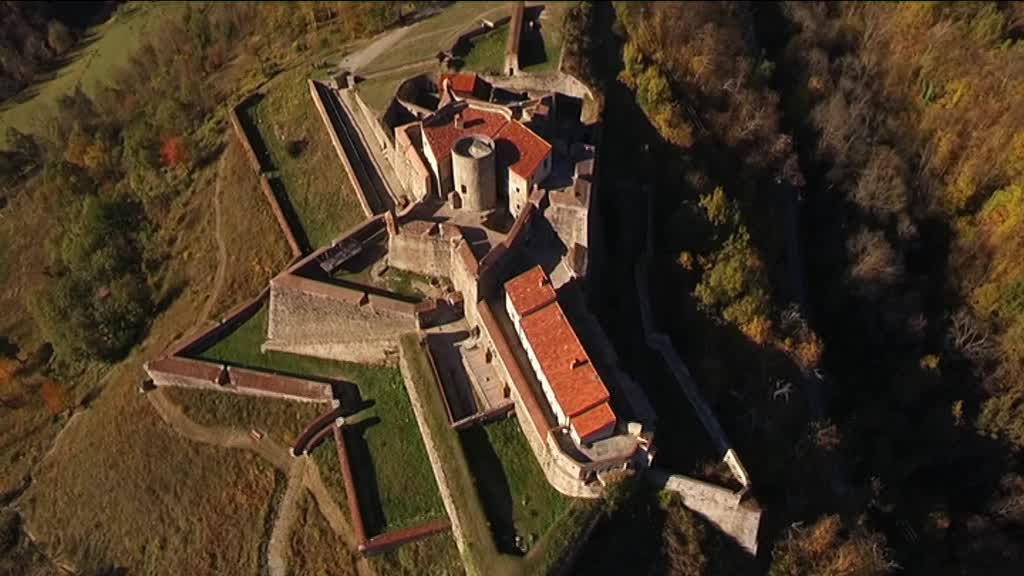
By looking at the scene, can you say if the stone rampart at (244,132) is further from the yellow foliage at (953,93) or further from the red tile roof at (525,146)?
the yellow foliage at (953,93)

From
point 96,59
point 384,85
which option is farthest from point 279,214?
point 96,59

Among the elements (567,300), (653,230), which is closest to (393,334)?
(567,300)

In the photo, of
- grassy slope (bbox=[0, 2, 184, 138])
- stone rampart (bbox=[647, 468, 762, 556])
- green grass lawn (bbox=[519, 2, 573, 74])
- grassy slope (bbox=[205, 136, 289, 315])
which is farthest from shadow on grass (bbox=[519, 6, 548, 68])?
grassy slope (bbox=[0, 2, 184, 138])

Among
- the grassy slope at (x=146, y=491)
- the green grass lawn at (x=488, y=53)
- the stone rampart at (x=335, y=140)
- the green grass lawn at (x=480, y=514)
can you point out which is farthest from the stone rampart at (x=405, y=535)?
the green grass lawn at (x=488, y=53)

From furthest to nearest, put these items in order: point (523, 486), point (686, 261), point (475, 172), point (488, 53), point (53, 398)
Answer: point (488, 53), point (53, 398), point (686, 261), point (475, 172), point (523, 486)

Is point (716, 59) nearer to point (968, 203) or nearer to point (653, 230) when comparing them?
point (653, 230)

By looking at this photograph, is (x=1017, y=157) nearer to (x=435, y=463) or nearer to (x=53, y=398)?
(x=435, y=463)

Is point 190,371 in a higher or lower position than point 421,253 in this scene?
lower
